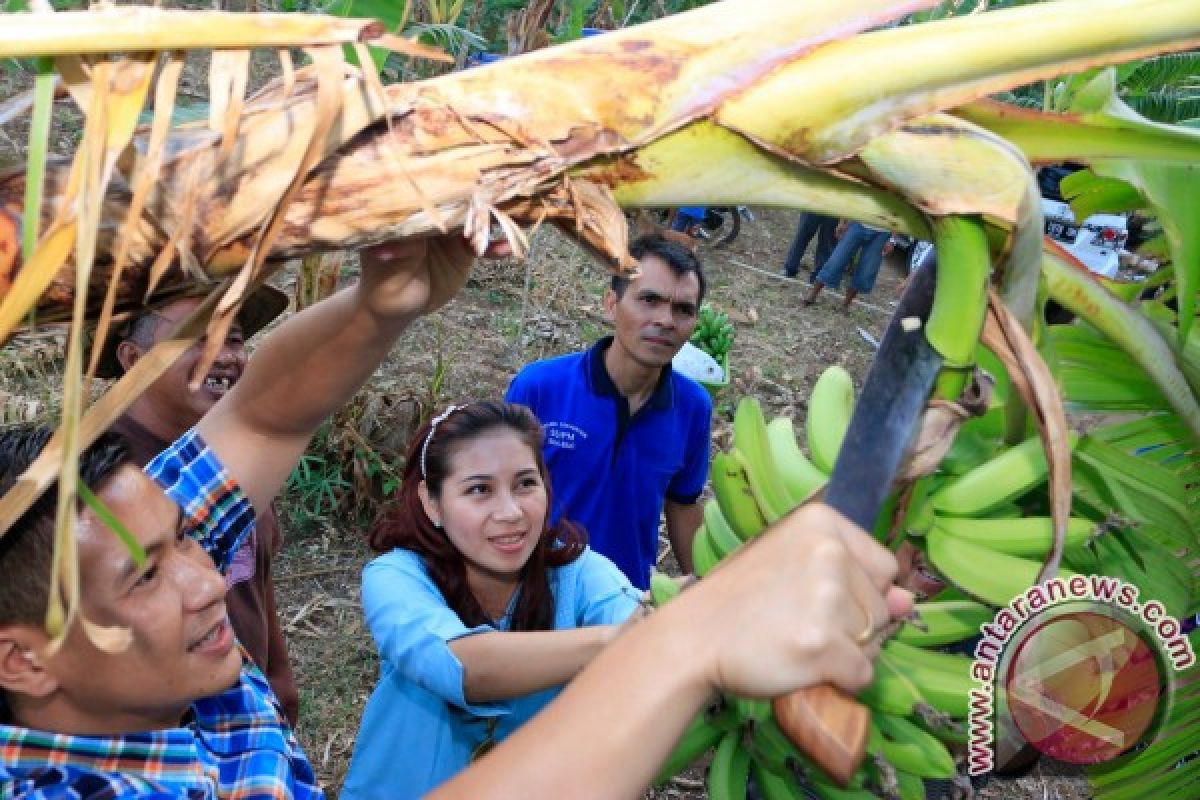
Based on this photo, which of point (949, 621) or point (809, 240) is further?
point (809, 240)

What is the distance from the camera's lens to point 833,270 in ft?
23.8

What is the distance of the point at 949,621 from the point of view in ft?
3.82

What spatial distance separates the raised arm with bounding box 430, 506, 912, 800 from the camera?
73 centimetres

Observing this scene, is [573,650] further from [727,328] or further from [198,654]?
[727,328]

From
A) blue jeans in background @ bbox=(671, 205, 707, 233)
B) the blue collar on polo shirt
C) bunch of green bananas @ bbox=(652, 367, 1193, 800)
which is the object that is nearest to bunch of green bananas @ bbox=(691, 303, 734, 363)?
the blue collar on polo shirt

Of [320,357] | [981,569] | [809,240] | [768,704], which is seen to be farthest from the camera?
[809,240]

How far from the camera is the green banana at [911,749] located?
110 centimetres

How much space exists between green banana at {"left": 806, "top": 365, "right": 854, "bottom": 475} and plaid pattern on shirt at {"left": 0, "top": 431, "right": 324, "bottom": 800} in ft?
2.59

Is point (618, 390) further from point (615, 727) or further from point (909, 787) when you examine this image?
point (615, 727)

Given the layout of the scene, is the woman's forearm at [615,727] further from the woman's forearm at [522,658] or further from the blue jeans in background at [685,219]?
the blue jeans in background at [685,219]

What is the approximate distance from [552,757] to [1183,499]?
2.86 feet

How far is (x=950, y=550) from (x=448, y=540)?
104 cm

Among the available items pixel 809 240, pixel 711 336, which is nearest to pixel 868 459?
pixel 711 336

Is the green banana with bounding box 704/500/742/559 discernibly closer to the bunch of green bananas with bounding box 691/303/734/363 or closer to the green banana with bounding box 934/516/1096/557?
the green banana with bounding box 934/516/1096/557
